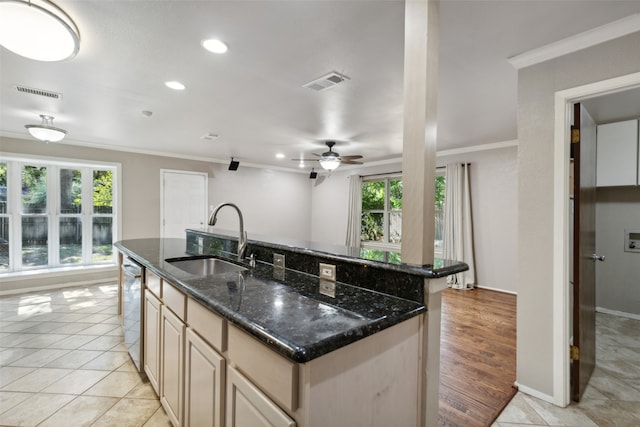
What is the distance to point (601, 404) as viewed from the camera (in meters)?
1.98

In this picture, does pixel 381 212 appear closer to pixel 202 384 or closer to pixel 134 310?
pixel 134 310

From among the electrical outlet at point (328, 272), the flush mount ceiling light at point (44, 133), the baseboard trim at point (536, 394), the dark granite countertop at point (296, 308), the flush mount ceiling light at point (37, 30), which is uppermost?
the flush mount ceiling light at point (37, 30)

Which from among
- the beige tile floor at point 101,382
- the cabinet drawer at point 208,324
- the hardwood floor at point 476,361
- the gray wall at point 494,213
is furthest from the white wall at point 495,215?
the cabinet drawer at point 208,324

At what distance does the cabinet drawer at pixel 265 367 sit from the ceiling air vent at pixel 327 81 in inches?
81.0

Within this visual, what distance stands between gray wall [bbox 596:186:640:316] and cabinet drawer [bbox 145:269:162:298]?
506cm

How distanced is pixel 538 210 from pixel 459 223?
316 centimetres

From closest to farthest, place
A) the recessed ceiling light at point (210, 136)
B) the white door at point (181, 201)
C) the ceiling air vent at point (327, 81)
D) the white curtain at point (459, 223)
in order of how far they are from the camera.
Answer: the ceiling air vent at point (327, 81) → the recessed ceiling light at point (210, 136) → the white curtain at point (459, 223) → the white door at point (181, 201)

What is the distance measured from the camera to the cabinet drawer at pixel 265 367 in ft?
2.75

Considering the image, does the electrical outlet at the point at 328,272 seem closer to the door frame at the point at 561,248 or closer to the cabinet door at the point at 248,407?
the cabinet door at the point at 248,407

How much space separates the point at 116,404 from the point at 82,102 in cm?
289

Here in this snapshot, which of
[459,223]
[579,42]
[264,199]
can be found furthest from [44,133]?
[459,223]

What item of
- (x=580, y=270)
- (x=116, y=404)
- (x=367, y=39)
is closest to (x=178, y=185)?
(x=116, y=404)

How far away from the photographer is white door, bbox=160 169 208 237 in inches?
225

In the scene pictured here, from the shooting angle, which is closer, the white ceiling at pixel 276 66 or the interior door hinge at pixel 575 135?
the white ceiling at pixel 276 66
